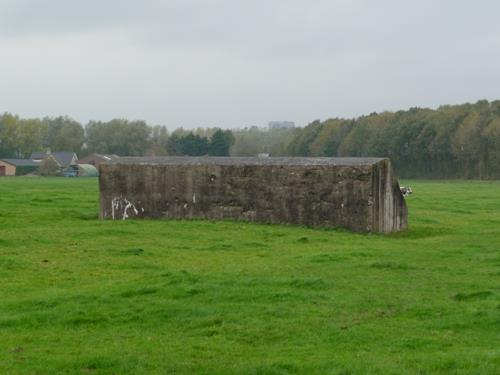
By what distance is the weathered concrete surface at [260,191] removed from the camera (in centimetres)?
3033

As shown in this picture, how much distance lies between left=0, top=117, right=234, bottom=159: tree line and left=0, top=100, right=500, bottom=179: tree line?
0.15m

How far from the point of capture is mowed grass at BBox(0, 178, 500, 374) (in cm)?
1081

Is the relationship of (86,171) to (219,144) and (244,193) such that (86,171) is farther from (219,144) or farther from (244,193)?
(244,193)

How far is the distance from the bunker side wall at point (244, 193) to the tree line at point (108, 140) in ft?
327

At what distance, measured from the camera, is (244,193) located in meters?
32.2

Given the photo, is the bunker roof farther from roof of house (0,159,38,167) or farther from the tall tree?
roof of house (0,159,38,167)

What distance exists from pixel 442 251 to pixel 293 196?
9572mm

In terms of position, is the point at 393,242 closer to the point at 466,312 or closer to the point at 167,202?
the point at 167,202

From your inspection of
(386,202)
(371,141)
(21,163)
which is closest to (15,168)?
(21,163)

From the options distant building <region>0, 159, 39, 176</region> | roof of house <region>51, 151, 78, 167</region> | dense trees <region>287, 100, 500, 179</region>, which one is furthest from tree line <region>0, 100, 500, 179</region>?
distant building <region>0, 159, 39, 176</region>

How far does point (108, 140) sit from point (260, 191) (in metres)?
132

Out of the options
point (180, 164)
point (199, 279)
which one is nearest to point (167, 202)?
point (180, 164)

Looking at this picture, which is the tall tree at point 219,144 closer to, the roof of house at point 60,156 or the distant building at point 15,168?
the roof of house at point 60,156

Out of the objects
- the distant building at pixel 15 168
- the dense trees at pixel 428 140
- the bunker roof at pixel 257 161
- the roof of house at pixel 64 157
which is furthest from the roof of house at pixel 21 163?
the bunker roof at pixel 257 161
